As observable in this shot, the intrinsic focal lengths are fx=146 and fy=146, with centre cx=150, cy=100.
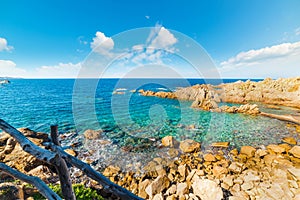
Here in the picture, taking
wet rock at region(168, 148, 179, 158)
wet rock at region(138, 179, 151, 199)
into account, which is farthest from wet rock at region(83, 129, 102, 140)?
wet rock at region(138, 179, 151, 199)

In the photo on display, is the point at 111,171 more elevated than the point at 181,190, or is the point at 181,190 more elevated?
the point at 181,190

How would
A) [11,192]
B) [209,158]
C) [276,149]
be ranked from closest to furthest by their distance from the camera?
1. [11,192]
2. [209,158]
3. [276,149]

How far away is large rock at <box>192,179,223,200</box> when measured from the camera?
201 inches

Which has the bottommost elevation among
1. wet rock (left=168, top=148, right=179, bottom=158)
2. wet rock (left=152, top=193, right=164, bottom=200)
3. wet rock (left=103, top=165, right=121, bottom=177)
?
wet rock (left=103, top=165, right=121, bottom=177)

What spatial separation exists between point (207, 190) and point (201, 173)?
4.88 feet

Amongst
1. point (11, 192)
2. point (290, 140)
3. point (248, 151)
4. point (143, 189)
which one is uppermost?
point (11, 192)

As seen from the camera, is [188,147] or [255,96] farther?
[255,96]

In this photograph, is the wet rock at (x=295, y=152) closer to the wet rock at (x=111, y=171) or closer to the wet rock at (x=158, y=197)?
the wet rock at (x=158, y=197)

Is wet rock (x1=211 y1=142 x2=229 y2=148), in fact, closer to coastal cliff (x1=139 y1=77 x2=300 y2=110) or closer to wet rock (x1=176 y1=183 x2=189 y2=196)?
wet rock (x1=176 y1=183 x2=189 y2=196)

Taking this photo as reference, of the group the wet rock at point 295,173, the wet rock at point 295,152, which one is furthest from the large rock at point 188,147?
the wet rock at point 295,152

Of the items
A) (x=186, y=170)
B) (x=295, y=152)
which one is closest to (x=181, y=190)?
(x=186, y=170)

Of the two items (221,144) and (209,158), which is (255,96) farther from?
(209,158)

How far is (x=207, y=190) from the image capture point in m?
5.31

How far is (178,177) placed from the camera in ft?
22.1
